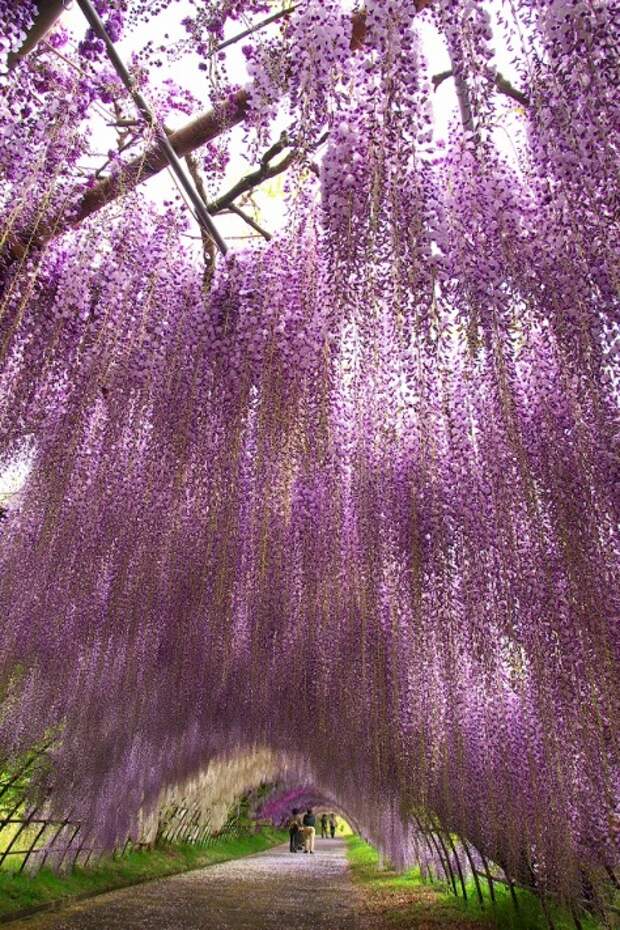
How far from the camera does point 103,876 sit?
13.5 metres

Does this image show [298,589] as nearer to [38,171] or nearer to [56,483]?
[56,483]

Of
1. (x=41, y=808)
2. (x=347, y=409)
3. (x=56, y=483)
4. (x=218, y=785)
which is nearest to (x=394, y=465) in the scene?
(x=347, y=409)

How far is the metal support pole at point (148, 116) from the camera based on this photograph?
3.36 meters

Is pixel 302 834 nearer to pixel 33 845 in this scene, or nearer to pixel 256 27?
pixel 33 845

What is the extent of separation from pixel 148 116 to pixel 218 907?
10591mm

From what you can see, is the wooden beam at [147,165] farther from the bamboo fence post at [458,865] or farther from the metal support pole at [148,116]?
the bamboo fence post at [458,865]

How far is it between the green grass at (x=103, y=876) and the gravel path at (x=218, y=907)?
363mm

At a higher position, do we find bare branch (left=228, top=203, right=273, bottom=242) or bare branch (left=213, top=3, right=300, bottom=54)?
bare branch (left=228, top=203, right=273, bottom=242)

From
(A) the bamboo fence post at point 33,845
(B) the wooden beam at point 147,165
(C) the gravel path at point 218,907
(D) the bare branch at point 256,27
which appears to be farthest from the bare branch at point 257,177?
(A) the bamboo fence post at point 33,845

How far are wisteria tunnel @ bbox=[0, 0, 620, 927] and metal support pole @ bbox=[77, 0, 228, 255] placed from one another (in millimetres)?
19

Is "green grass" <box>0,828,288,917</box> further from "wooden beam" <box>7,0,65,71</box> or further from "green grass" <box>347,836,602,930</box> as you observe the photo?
"wooden beam" <box>7,0,65,71</box>

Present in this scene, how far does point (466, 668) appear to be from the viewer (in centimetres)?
843

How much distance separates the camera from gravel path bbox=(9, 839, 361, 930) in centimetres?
830

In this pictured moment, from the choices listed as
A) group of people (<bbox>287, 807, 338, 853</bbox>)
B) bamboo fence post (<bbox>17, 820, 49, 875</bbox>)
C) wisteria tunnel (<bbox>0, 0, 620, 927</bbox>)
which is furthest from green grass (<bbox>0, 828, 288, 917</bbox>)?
Answer: group of people (<bbox>287, 807, 338, 853</bbox>)
